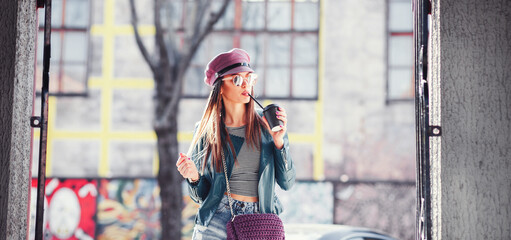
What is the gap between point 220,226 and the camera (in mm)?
2857

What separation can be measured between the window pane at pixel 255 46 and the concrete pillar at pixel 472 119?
8.54m

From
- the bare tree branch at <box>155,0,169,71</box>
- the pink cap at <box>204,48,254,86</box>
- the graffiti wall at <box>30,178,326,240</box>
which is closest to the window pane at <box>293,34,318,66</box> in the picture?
the graffiti wall at <box>30,178,326,240</box>

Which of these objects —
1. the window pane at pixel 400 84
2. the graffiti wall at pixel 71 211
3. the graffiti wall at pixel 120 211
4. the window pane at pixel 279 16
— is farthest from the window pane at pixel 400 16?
the graffiti wall at pixel 71 211

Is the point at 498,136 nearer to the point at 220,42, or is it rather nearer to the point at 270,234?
the point at 270,234

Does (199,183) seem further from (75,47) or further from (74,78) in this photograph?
(75,47)

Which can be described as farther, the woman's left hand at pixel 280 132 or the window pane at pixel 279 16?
the window pane at pixel 279 16

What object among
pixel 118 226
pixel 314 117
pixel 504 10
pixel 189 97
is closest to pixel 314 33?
pixel 314 117

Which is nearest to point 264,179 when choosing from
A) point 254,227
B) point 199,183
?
point 254,227

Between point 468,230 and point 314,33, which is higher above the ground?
point 314,33

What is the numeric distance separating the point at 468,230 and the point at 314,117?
8.50 metres

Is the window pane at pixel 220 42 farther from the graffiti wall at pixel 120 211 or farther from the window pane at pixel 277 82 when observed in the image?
the graffiti wall at pixel 120 211

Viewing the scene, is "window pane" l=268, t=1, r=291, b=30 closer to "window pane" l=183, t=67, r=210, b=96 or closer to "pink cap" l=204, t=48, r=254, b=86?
"window pane" l=183, t=67, r=210, b=96

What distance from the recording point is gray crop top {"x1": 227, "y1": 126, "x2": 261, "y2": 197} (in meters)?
2.88

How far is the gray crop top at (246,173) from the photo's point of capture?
113 inches
